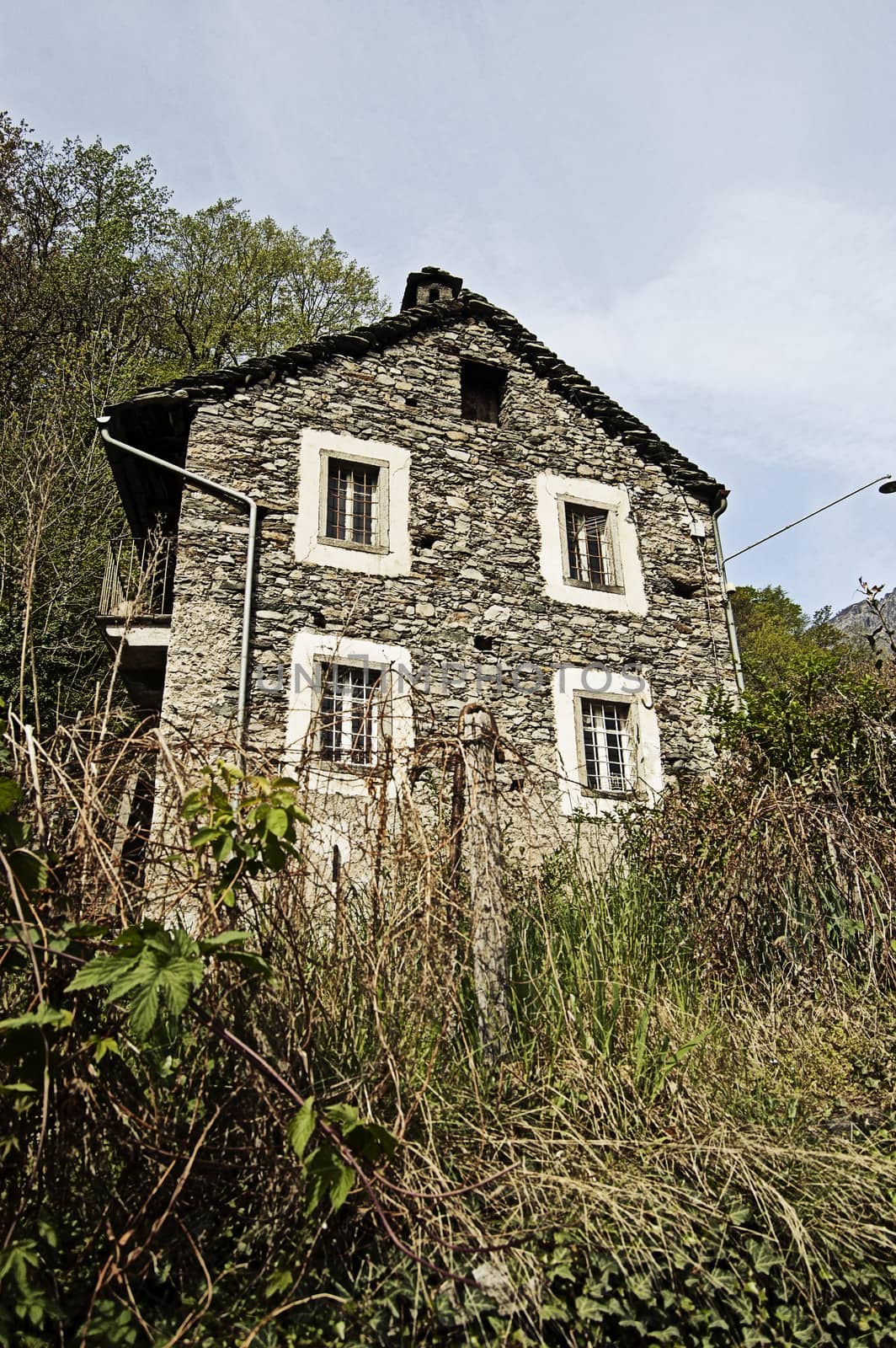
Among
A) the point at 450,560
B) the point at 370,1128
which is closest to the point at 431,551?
the point at 450,560

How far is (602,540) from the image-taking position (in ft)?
35.8

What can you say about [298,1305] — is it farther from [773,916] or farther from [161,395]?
[161,395]

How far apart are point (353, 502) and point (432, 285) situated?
147 inches

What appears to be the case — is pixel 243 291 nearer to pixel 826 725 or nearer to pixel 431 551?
pixel 431 551

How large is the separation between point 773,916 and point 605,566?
6.56 m

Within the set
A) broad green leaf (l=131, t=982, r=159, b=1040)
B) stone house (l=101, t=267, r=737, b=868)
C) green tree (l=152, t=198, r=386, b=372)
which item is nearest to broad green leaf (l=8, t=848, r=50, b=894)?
broad green leaf (l=131, t=982, r=159, b=1040)

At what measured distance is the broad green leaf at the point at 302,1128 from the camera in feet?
7.34

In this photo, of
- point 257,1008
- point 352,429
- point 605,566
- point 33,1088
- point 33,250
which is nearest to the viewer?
point 33,1088

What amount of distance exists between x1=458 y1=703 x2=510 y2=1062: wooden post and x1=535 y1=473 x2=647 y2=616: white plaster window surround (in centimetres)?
646

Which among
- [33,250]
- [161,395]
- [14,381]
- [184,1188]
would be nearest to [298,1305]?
[184,1188]

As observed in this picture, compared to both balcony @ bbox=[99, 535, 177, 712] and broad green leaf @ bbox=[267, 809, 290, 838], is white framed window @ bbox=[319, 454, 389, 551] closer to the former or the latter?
balcony @ bbox=[99, 535, 177, 712]

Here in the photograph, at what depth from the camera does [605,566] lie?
10.8 metres

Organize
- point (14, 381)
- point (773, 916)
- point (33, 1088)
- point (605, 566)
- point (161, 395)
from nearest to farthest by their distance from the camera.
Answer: point (33, 1088) → point (773, 916) → point (161, 395) → point (605, 566) → point (14, 381)

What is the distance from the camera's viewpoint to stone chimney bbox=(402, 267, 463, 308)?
11.6 metres
